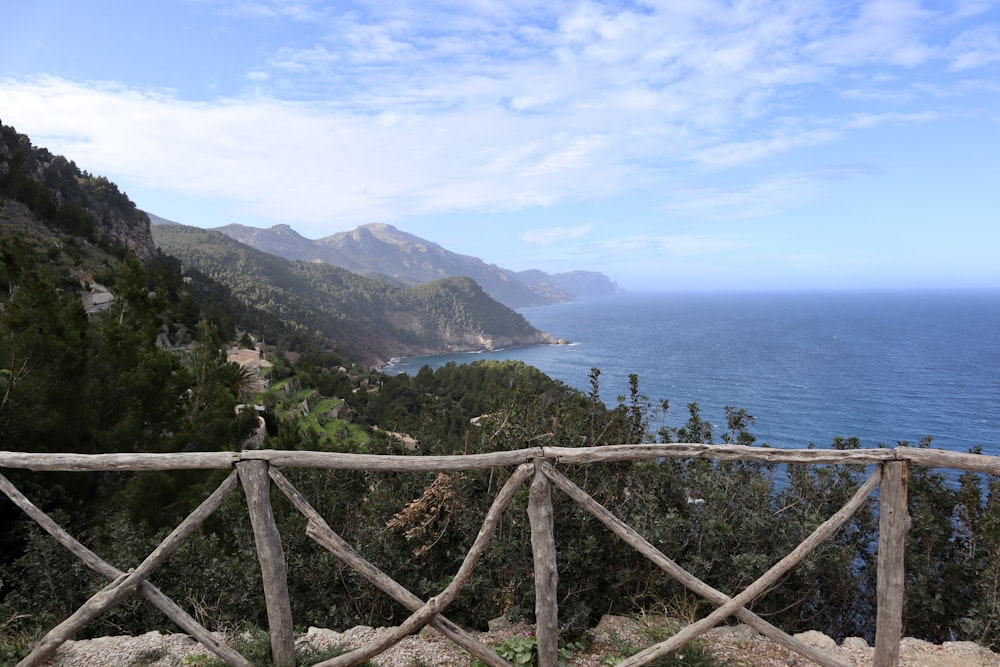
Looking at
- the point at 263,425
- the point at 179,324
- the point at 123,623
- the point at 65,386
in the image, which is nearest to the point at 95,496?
the point at 65,386

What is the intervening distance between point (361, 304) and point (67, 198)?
7001 centimetres

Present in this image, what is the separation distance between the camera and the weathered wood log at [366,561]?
251 cm

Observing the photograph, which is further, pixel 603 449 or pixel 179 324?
pixel 179 324

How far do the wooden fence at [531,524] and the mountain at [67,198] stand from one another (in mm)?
34040

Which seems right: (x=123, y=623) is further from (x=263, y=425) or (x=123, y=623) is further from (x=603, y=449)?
(x=263, y=425)

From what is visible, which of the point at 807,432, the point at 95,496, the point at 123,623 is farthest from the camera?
the point at 807,432

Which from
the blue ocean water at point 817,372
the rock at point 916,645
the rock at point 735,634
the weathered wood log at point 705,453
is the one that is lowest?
the blue ocean water at point 817,372

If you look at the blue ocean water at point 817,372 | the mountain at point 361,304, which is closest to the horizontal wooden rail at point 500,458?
the blue ocean water at point 817,372

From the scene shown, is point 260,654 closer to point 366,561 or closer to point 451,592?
point 366,561

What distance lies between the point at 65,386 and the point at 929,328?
117m

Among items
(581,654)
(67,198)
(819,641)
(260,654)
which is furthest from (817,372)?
(67,198)

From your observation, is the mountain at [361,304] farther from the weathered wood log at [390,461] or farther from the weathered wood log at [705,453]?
the weathered wood log at [705,453]

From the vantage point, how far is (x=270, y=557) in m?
2.60

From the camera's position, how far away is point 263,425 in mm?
16156
